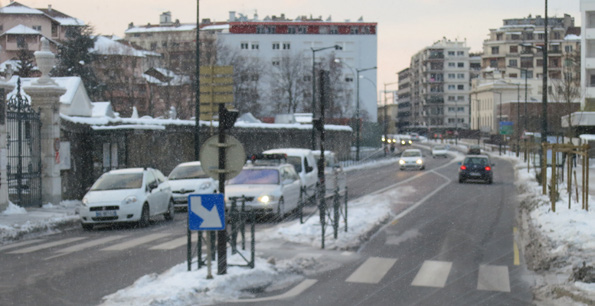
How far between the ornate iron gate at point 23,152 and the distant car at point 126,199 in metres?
4.18

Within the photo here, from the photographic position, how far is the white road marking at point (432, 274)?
426 inches

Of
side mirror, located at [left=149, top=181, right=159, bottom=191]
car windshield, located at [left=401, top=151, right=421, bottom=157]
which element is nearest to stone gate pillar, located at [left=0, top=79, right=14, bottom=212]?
side mirror, located at [left=149, top=181, right=159, bottom=191]

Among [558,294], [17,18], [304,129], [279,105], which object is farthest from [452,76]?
[558,294]

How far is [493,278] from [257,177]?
34.9 feet

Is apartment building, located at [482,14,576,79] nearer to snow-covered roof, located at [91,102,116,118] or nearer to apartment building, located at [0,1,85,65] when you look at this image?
apartment building, located at [0,1,85,65]

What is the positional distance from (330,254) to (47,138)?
13.4m

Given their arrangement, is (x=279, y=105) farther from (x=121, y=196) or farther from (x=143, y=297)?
(x=143, y=297)

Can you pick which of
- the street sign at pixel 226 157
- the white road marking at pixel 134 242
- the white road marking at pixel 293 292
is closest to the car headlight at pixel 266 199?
the white road marking at pixel 134 242

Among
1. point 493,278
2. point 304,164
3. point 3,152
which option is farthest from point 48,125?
point 493,278

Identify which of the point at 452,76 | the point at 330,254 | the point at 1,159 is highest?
the point at 452,76

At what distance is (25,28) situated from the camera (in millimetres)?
90125

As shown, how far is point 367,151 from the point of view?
84875 mm

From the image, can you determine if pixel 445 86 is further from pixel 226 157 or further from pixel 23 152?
pixel 226 157

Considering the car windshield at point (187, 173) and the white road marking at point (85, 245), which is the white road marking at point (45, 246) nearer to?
the white road marking at point (85, 245)
